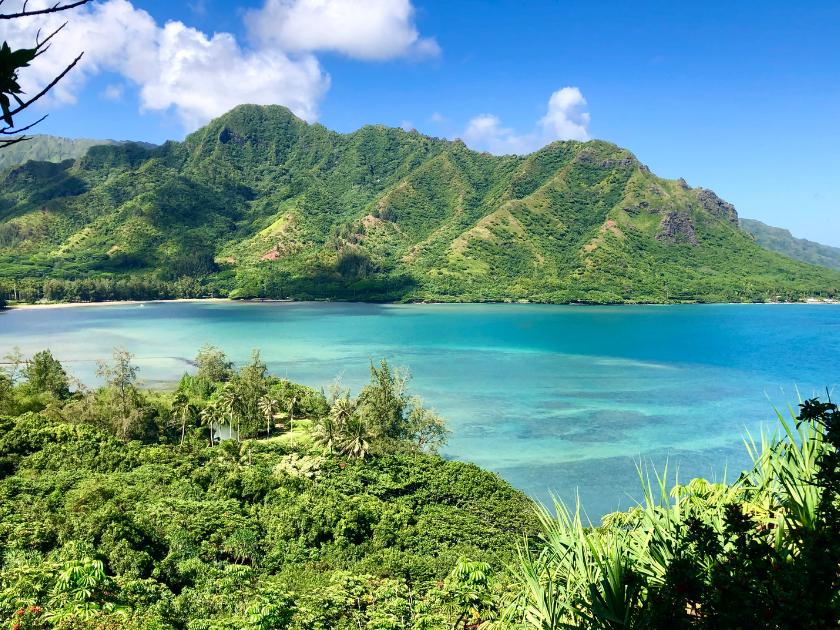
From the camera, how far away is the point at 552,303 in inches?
6905

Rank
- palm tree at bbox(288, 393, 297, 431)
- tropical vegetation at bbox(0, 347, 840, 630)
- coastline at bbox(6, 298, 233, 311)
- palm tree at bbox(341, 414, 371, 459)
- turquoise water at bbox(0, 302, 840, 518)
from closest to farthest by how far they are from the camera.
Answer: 1. tropical vegetation at bbox(0, 347, 840, 630)
2. palm tree at bbox(341, 414, 371, 459)
3. turquoise water at bbox(0, 302, 840, 518)
4. palm tree at bbox(288, 393, 297, 431)
5. coastline at bbox(6, 298, 233, 311)

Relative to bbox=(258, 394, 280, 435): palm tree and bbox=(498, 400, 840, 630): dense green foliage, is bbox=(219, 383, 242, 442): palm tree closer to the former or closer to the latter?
bbox=(258, 394, 280, 435): palm tree

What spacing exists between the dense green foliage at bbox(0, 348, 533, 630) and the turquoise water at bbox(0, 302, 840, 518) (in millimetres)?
7272

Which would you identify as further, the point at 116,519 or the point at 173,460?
the point at 173,460

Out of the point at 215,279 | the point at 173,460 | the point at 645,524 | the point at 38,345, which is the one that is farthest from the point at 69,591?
the point at 215,279

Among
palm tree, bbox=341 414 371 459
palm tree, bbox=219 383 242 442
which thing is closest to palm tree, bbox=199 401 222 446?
palm tree, bbox=219 383 242 442

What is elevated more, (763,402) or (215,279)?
(215,279)

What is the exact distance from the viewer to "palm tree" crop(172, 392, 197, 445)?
4525cm

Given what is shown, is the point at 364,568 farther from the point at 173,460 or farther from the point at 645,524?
the point at 173,460

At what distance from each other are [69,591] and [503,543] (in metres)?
16.4

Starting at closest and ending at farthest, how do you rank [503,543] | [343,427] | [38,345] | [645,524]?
[645,524], [503,543], [343,427], [38,345]

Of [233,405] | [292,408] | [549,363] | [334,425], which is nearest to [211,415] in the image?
[233,405]

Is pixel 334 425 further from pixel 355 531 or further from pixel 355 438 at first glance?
pixel 355 531

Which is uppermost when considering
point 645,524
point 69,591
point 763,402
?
point 645,524
